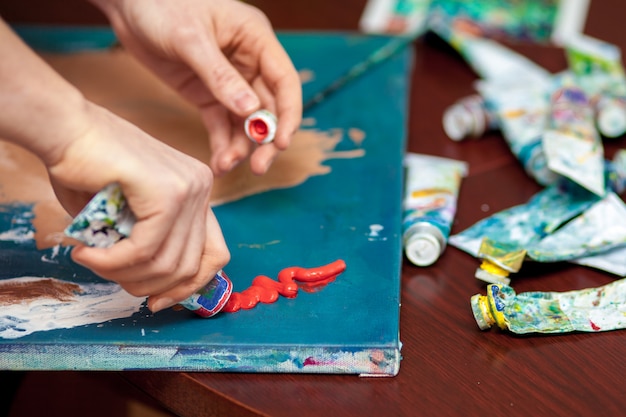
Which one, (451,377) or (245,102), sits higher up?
(245,102)

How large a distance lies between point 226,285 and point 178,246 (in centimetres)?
12

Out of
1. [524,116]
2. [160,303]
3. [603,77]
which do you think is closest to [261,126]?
[160,303]

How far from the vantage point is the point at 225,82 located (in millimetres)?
905

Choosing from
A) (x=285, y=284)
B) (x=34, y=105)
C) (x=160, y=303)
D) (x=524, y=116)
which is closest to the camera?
(x=34, y=105)

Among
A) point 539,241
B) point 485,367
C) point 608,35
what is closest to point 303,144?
point 539,241

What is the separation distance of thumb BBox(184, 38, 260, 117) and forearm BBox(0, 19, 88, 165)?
12.0 inches

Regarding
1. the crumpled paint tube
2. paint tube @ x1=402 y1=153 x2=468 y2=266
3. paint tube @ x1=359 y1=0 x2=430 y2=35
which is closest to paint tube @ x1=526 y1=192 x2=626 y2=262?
the crumpled paint tube

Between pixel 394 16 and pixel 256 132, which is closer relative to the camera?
pixel 256 132

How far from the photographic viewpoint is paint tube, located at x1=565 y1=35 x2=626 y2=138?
1.10 metres

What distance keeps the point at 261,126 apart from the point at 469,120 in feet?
1.16

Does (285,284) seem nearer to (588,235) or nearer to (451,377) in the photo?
(451,377)

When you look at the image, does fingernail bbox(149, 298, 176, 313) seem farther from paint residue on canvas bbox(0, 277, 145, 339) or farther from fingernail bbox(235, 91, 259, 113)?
fingernail bbox(235, 91, 259, 113)

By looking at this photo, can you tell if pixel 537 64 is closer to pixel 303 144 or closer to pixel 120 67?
pixel 303 144

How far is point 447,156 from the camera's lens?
1115 mm
